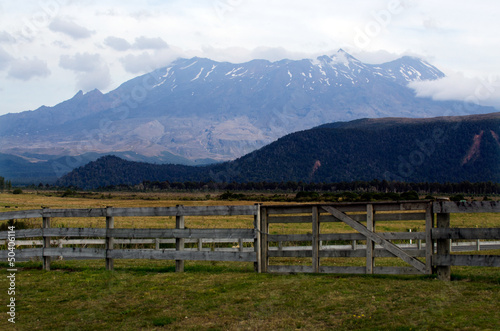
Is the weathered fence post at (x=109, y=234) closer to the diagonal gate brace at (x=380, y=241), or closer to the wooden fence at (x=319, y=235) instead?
the wooden fence at (x=319, y=235)

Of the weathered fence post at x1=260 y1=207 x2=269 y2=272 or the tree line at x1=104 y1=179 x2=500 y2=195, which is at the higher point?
the tree line at x1=104 y1=179 x2=500 y2=195

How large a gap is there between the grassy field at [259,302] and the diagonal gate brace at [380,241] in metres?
0.33

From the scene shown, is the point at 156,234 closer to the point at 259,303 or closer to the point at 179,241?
the point at 179,241

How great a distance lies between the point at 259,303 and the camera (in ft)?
32.3

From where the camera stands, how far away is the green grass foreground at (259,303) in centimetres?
852

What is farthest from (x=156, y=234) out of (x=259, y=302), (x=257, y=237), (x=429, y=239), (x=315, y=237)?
(x=429, y=239)

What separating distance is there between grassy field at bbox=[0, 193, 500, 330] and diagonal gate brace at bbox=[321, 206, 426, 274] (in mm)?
330

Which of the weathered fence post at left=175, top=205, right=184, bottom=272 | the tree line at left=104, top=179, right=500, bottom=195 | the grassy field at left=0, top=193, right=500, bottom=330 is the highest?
the tree line at left=104, top=179, right=500, bottom=195

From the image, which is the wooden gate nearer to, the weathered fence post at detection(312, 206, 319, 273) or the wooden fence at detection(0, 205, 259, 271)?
the weathered fence post at detection(312, 206, 319, 273)

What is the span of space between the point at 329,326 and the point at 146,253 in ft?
22.4

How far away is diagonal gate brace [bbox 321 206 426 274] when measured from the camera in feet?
36.6

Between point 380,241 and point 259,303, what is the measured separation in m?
3.29

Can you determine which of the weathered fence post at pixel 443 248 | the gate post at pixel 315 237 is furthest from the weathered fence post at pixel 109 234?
the weathered fence post at pixel 443 248

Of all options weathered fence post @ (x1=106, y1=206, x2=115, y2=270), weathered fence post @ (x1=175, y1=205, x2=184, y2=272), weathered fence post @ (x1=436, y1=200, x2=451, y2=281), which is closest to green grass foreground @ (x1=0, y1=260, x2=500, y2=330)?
weathered fence post @ (x1=436, y1=200, x2=451, y2=281)
